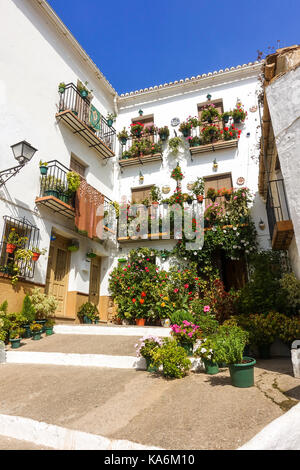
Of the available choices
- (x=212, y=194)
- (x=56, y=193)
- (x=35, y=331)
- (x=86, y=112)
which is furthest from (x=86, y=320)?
(x=86, y=112)

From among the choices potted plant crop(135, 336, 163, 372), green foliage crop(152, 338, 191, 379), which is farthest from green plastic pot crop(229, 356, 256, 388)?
potted plant crop(135, 336, 163, 372)

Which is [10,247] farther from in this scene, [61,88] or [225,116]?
[225,116]

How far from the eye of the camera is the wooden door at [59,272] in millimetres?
9655

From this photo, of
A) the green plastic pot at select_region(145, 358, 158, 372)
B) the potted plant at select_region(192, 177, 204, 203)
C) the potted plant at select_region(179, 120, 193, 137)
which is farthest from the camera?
the potted plant at select_region(179, 120, 193, 137)

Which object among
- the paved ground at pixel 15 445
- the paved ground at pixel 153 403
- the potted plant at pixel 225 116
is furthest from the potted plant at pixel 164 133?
the paved ground at pixel 15 445

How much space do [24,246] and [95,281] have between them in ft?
13.4

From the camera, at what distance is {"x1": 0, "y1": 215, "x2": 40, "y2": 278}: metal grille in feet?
25.2

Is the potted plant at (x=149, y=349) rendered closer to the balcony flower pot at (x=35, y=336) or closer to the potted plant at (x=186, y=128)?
the balcony flower pot at (x=35, y=336)

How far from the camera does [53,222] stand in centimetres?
960

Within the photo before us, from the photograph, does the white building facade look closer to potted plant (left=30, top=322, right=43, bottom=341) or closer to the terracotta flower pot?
the terracotta flower pot

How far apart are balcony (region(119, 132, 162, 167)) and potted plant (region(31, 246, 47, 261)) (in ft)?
19.5

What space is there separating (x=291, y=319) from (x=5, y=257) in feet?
23.3
